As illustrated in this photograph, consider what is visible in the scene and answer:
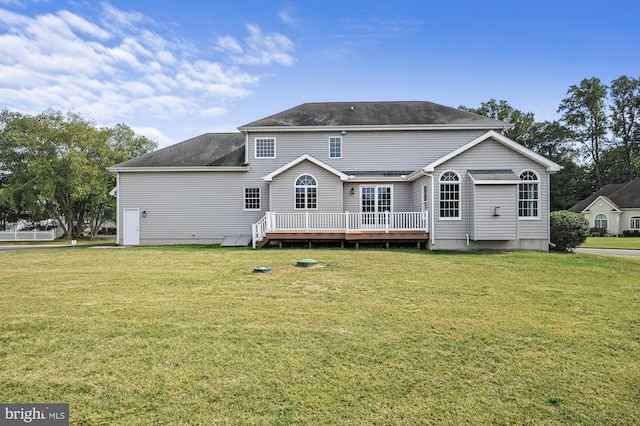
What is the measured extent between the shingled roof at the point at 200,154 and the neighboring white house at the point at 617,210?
37343 millimetres

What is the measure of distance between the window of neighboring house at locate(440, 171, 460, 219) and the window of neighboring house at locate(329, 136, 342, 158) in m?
6.35

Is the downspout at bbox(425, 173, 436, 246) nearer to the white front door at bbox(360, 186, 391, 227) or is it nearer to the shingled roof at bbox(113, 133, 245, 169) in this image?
the white front door at bbox(360, 186, 391, 227)

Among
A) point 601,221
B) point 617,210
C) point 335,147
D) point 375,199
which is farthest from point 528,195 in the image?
point 601,221

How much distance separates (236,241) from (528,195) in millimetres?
14320

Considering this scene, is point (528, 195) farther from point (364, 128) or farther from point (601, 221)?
point (601, 221)

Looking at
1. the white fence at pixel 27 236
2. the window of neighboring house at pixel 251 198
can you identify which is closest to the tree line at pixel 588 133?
the window of neighboring house at pixel 251 198

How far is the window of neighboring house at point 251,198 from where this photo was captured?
18.6m

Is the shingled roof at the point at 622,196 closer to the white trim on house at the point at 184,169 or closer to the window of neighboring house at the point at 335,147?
the window of neighboring house at the point at 335,147

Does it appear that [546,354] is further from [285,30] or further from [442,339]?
[285,30]

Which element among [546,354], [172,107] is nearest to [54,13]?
[172,107]

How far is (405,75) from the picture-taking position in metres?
20.4

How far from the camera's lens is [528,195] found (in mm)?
14742

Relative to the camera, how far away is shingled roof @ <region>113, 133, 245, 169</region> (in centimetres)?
1870

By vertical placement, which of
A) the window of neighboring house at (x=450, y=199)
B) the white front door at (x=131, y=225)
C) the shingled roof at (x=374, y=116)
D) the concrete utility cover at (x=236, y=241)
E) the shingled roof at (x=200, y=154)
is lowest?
the concrete utility cover at (x=236, y=241)
